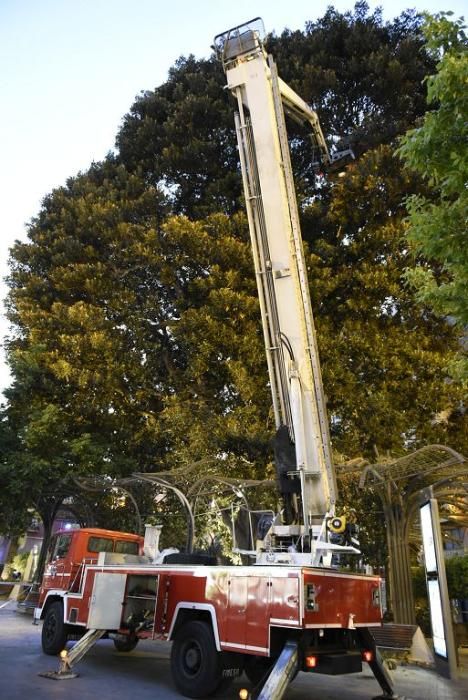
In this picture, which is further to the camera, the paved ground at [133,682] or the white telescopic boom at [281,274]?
the white telescopic boom at [281,274]

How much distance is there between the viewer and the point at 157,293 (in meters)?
19.0

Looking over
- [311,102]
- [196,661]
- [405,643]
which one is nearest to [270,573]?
[196,661]

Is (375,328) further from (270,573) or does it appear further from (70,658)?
(70,658)

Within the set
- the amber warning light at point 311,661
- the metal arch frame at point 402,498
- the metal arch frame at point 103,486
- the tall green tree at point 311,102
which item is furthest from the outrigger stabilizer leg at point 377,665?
the tall green tree at point 311,102

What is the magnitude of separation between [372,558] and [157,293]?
1336 cm

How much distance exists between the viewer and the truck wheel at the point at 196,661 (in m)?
7.23

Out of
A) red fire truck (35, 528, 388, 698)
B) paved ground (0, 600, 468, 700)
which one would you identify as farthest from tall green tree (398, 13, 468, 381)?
paved ground (0, 600, 468, 700)

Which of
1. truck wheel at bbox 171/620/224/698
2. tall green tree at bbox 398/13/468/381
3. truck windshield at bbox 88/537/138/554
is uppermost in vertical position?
tall green tree at bbox 398/13/468/381

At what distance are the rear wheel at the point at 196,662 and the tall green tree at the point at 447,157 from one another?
488cm

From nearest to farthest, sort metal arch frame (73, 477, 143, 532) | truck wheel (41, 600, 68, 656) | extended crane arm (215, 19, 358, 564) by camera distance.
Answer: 1. extended crane arm (215, 19, 358, 564)
2. truck wheel (41, 600, 68, 656)
3. metal arch frame (73, 477, 143, 532)

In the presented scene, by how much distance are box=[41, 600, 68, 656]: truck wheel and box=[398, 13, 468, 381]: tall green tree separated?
27.2 feet

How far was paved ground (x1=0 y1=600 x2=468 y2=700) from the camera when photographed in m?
7.31

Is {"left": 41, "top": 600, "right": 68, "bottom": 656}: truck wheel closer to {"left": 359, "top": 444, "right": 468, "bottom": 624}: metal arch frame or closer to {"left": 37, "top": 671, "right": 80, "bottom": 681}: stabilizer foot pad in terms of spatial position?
{"left": 37, "top": 671, "right": 80, "bottom": 681}: stabilizer foot pad

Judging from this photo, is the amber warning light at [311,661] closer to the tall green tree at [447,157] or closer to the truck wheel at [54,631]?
the tall green tree at [447,157]
